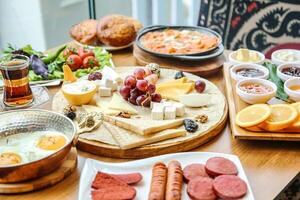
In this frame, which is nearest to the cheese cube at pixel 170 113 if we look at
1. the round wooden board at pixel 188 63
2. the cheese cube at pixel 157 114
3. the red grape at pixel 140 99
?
the cheese cube at pixel 157 114

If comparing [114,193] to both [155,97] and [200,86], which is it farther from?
[200,86]

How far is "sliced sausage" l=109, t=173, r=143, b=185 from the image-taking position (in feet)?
4.10

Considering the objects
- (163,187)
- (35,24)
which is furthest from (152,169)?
(35,24)

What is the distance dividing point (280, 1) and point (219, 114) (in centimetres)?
143

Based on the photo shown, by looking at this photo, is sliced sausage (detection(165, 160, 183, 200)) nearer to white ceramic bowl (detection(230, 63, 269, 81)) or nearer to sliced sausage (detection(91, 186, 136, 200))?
sliced sausage (detection(91, 186, 136, 200))

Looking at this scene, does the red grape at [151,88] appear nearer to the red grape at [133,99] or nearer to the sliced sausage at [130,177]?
the red grape at [133,99]

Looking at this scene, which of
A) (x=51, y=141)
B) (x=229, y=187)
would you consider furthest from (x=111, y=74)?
(x=229, y=187)

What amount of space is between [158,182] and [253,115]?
17.5 inches

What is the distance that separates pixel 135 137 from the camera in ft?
4.71

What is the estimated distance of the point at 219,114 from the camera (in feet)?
5.22

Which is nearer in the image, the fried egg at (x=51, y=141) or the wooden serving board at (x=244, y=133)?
the fried egg at (x=51, y=141)

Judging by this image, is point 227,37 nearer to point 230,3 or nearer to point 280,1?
point 230,3

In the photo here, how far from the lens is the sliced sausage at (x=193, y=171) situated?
1.27 meters

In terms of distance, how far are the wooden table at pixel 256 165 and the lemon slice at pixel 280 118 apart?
68mm
